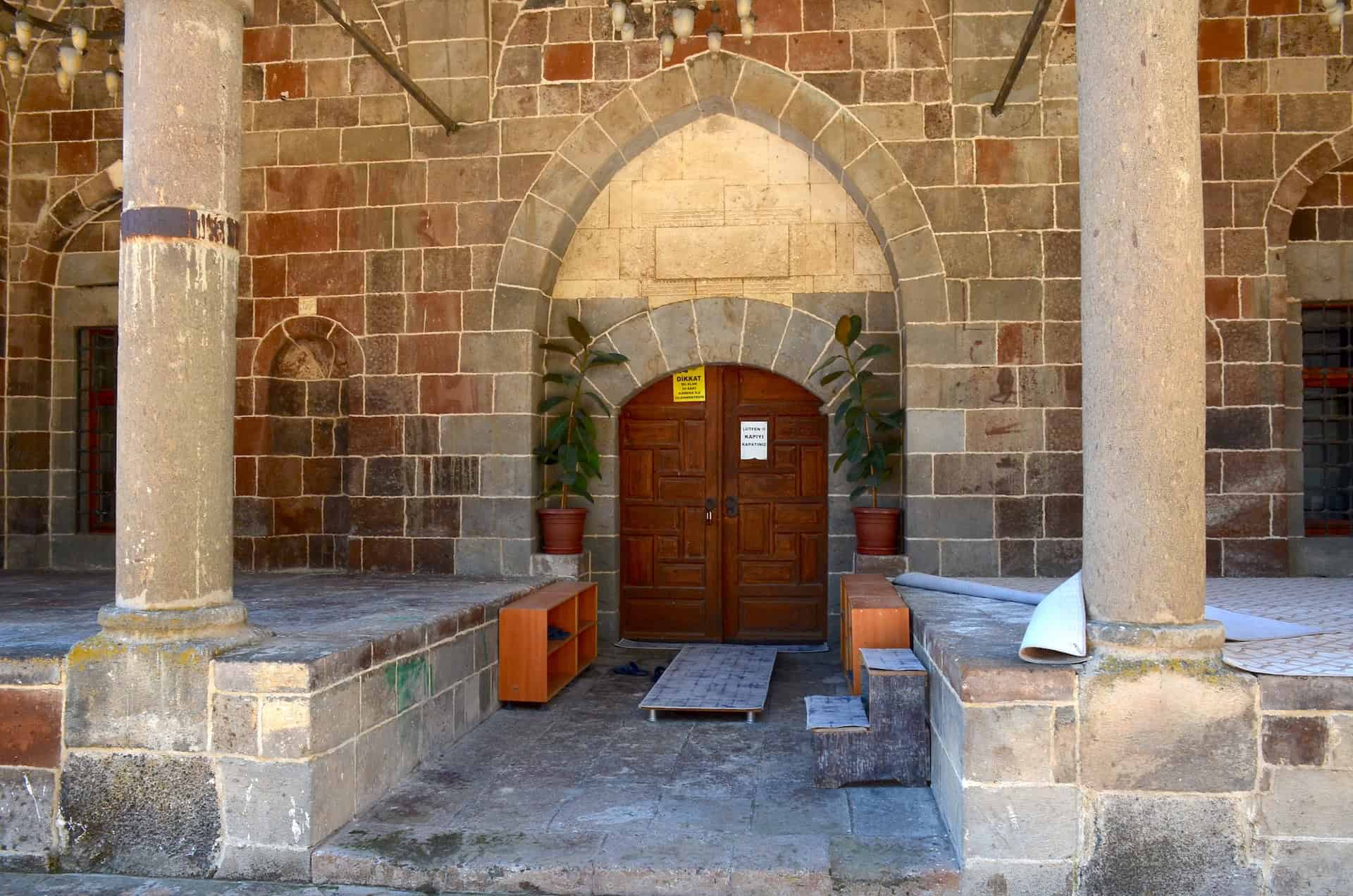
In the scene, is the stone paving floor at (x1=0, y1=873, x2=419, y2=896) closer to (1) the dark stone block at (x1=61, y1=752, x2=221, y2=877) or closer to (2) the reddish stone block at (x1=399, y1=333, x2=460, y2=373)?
(1) the dark stone block at (x1=61, y1=752, x2=221, y2=877)

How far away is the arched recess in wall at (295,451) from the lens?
7.59 meters

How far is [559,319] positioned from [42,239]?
360 cm

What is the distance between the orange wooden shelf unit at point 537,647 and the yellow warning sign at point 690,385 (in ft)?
5.84

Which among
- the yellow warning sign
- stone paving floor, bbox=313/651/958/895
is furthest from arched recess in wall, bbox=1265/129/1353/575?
stone paving floor, bbox=313/651/958/895

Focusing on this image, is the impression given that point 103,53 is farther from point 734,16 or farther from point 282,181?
point 734,16

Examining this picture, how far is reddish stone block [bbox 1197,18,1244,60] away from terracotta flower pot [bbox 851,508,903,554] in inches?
131

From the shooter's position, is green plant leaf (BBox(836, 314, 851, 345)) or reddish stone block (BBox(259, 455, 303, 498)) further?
reddish stone block (BBox(259, 455, 303, 498))

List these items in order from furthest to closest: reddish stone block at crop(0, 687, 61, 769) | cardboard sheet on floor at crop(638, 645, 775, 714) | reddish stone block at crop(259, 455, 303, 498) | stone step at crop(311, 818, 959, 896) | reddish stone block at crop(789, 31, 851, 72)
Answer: reddish stone block at crop(259, 455, 303, 498) < reddish stone block at crop(789, 31, 851, 72) < cardboard sheet on floor at crop(638, 645, 775, 714) < reddish stone block at crop(0, 687, 61, 769) < stone step at crop(311, 818, 959, 896)

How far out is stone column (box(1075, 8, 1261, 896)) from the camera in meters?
3.27

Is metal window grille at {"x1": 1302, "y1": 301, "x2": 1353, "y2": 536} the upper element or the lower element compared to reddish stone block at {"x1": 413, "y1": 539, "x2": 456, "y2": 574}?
upper

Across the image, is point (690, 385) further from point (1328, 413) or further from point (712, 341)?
point (1328, 413)

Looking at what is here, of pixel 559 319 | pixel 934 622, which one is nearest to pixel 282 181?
pixel 559 319

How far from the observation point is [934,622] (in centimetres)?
450

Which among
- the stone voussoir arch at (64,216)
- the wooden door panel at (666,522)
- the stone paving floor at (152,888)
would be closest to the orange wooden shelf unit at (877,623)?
the stone paving floor at (152,888)
